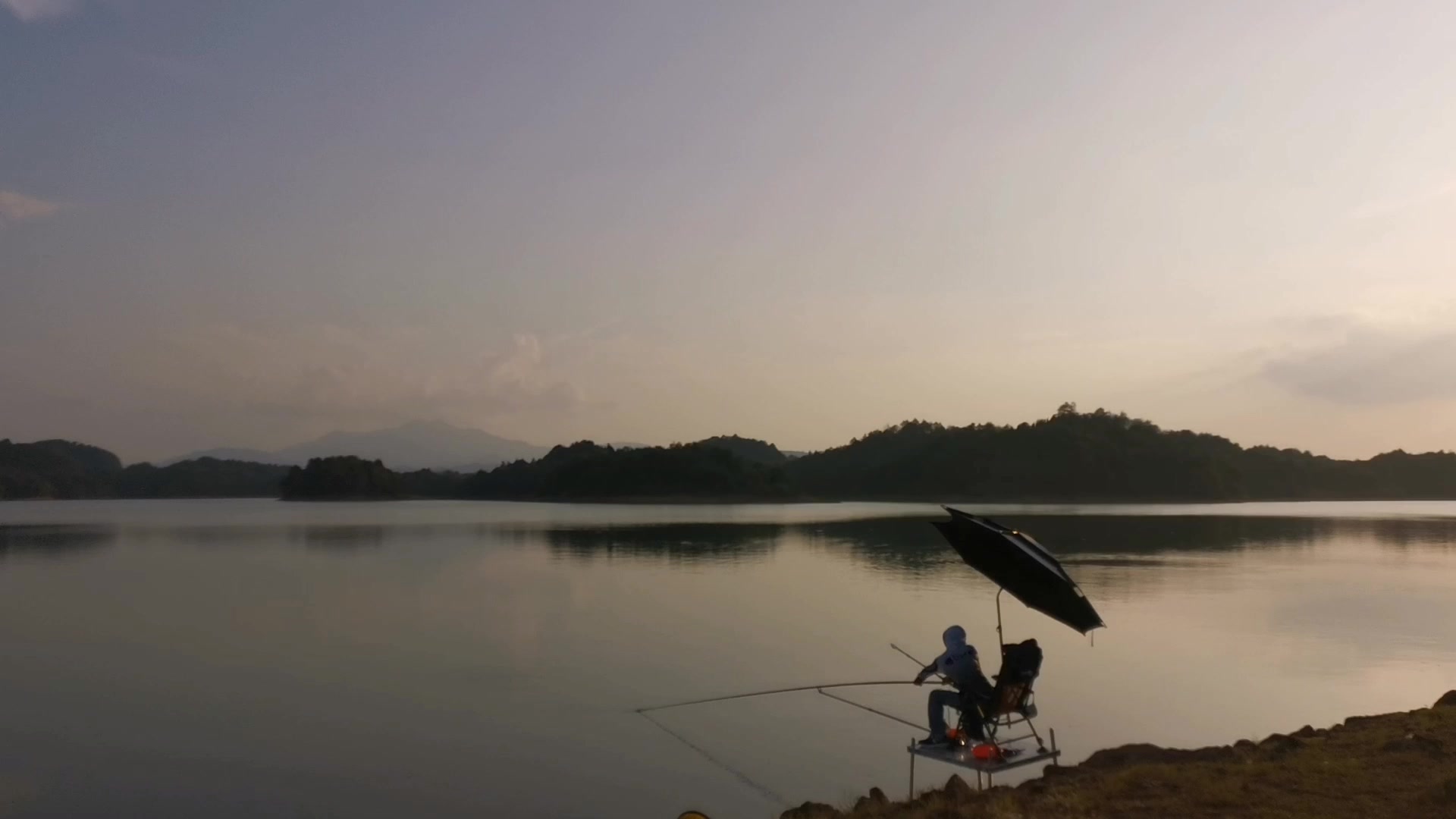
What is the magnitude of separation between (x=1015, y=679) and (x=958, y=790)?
962 mm

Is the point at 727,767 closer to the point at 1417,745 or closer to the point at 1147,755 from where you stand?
the point at 1147,755

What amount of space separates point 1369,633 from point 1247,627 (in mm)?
1752

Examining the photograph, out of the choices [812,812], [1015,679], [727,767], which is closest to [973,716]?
[1015,679]

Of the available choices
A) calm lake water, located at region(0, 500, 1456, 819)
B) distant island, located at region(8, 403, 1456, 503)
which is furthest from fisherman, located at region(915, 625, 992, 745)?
distant island, located at region(8, 403, 1456, 503)

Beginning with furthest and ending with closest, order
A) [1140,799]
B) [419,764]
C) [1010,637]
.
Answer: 1. [1010,637]
2. [419,764]
3. [1140,799]

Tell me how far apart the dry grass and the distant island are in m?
101

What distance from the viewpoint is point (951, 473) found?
115m

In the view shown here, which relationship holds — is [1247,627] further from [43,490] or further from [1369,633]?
[43,490]

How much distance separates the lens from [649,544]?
39.2 metres

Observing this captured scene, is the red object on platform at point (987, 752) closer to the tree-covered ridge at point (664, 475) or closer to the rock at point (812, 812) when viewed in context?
the rock at point (812, 812)

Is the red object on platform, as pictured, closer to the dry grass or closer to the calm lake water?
the dry grass

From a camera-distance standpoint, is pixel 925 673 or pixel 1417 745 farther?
pixel 1417 745

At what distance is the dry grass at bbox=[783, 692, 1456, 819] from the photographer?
20.2 ft

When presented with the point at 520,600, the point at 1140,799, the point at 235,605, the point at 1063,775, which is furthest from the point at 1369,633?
the point at 235,605
